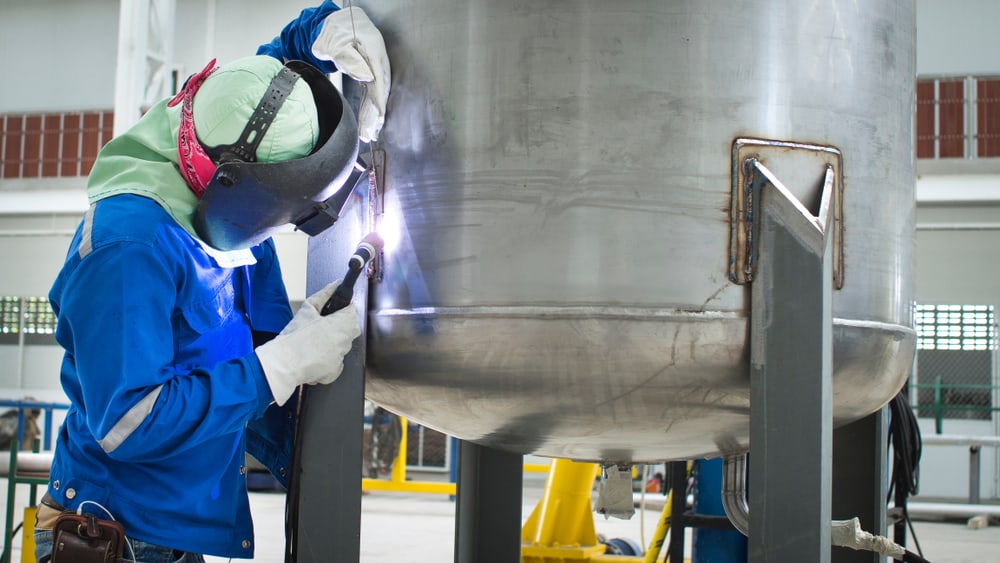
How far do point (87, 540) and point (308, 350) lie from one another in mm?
513

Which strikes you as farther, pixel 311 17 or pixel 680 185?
pixel 311 17

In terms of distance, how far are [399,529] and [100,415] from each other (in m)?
5.46

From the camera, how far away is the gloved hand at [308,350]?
69.0 inches

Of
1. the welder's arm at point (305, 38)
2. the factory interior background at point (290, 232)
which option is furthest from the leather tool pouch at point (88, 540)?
A: the factory interior background at point (290, 232)

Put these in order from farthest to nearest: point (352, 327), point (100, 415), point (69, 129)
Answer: point (69, 129) < point (352, 327) < point (100, 415)

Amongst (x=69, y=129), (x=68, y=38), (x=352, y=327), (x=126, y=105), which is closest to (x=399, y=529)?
(x=126, y=105)

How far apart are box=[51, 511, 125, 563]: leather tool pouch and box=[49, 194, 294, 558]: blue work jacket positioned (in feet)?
0.14

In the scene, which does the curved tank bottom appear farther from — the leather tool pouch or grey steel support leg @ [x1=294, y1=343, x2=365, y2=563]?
the leather tool pouch

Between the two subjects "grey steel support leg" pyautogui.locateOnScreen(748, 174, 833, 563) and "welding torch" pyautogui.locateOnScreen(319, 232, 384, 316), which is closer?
"grey steel support leg" pyautogui.locateOnScreen(748, 174, 833, 563)

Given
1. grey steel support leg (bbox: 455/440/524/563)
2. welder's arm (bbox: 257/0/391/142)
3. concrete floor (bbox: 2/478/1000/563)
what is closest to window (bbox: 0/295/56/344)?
concrete floor (bbox: 2/478/1000/563)

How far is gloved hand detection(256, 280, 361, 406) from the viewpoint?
175 cm

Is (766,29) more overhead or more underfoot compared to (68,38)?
more underfoot

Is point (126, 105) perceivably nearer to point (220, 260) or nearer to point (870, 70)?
point (220, 260)

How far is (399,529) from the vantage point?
688cm
